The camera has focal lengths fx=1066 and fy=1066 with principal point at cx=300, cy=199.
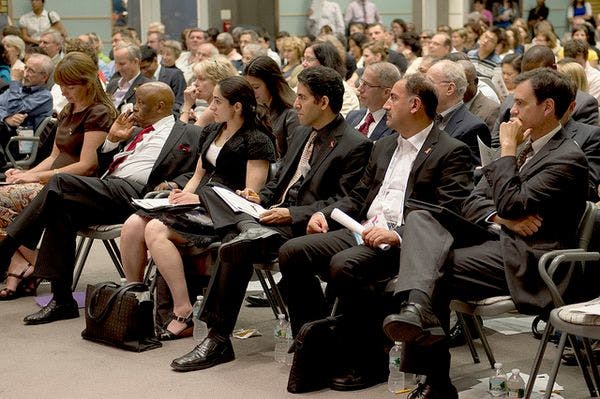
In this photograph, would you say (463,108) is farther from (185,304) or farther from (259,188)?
(185,304)

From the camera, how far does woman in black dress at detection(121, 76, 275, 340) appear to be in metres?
5.42

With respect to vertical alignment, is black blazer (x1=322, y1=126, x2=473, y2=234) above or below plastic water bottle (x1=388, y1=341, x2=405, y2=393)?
above

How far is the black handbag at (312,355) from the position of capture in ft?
14.8

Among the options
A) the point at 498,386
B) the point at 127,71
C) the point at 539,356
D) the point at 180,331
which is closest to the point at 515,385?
the point at 498,386

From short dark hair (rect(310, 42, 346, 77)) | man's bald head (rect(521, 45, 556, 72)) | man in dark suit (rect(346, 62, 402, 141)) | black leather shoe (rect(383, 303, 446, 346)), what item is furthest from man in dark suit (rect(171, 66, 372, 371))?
short dark hair (rect(310, 42, 346, 77))

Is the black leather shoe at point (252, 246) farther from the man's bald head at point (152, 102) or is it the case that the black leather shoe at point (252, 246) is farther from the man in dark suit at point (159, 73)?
the man in dark suit at point (159, 73)

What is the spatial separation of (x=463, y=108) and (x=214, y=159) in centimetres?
135

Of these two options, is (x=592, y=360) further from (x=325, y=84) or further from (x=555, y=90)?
(x=325, y=84)

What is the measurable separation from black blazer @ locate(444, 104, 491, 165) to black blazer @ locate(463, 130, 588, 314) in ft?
3.82

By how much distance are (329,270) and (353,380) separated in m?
0.48

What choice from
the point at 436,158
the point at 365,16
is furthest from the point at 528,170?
the point at 365,16

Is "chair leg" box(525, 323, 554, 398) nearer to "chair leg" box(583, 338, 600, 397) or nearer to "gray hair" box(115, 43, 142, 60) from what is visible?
"chair leg" box(583, 338, 600, 397)

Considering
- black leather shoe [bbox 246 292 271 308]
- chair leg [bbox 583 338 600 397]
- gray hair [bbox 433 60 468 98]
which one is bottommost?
black leather shoe [bbox 246 292 271 308]

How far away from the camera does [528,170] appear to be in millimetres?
4398
